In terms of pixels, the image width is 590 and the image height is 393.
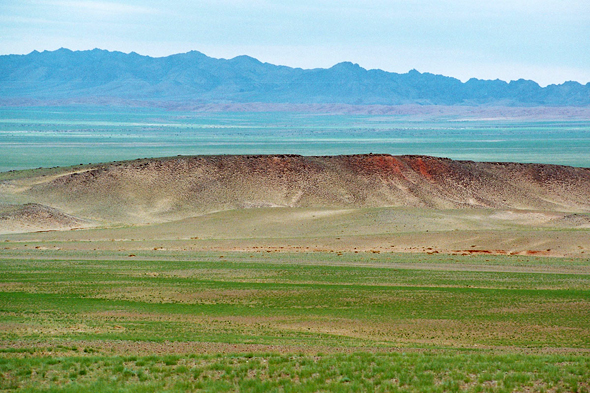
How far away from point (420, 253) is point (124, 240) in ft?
56.9

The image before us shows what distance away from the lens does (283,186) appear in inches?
2685

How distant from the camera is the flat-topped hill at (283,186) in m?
63.0

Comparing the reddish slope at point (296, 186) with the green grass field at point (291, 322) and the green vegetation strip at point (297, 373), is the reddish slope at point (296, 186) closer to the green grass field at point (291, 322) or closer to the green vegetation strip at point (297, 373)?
the green grass field at point (291, 322)

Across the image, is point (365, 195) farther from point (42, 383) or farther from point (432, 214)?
point (42, 383)

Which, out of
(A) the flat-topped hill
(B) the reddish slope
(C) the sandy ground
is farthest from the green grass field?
(A) the flat-topped hill

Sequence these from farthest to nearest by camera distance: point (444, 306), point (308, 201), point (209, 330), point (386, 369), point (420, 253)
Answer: point (308, 201) → point (420, 253) → point (444, 306) → point (209, 330) → point (386, 369)

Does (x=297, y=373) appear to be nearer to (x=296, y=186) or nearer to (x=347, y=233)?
(x=347, y=233)

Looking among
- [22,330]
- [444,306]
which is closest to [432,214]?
[444,306]

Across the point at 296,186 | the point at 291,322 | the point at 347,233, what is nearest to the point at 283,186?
the point at 296,186

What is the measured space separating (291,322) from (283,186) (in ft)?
153

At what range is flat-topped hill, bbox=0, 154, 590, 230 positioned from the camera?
6303 centimetres

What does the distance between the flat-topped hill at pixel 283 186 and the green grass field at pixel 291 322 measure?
25679 millimetres

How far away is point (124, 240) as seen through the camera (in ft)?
146

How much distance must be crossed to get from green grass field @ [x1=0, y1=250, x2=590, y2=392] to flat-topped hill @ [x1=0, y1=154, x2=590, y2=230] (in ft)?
84.2
